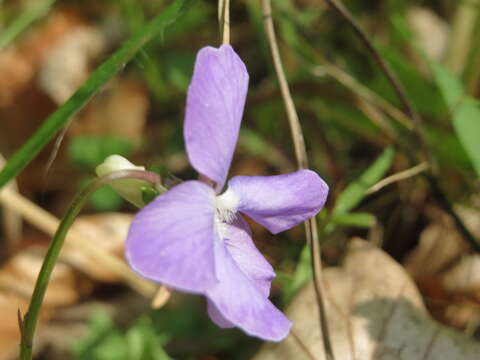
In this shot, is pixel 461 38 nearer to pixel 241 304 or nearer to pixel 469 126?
pixel 469 126

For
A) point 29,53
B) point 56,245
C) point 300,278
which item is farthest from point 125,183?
point 29,53

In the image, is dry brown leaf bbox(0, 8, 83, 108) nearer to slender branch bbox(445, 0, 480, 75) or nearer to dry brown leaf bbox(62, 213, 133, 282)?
dry brown leaf bbox(62, 213, 133, 282)

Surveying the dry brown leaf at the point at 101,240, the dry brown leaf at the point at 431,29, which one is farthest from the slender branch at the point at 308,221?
the dry brown leaf at the point at 431,29

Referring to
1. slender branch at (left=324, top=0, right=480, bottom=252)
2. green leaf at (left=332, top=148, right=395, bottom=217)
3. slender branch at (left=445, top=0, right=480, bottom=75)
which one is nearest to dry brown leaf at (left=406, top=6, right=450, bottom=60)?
slender branch at (left=445, top=0, right=480, bottom=75)

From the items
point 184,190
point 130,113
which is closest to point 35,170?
point 130,113

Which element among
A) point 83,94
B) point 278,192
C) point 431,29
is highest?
point 83,94

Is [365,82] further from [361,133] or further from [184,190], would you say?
[184,190]

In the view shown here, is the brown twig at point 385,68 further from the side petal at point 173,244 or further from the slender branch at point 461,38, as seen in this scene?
the side petal at point 173,244
